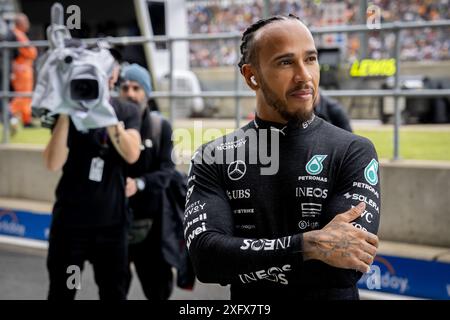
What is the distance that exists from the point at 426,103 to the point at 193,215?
27.4 feet

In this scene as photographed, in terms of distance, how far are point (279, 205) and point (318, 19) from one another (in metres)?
18.9

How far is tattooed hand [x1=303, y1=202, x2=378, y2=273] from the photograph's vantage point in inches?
76.0

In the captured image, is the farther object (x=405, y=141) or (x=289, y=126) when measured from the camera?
(x=405, y=141)

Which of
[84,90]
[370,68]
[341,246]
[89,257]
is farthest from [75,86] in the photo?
[370,68]

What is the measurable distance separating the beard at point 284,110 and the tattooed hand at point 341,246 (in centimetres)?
35

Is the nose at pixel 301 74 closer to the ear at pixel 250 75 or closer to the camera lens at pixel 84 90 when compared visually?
the ear at pixel 250 75

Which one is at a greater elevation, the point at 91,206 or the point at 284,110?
the point at 284,110

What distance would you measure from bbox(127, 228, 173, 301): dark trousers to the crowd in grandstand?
8.07 m

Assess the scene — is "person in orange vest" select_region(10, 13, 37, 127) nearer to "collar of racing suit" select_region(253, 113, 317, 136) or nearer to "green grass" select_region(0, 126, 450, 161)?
"green grass" select_region(0, 126, 450, 161)

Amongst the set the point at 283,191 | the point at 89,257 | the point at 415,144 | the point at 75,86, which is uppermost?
the point at 75,86

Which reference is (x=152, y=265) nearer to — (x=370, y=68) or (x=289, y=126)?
(x=289, y=126)

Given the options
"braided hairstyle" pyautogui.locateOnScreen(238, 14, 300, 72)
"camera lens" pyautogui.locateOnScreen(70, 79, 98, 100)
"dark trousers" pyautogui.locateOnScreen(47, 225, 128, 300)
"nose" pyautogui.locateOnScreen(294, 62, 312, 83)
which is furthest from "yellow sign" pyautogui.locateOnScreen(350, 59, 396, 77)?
"nose" pyautogui.locateOnScreen(294, 62, 312, 83)

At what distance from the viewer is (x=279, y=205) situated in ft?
6.83

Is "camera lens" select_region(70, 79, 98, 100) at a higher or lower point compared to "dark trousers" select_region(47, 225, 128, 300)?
higher
